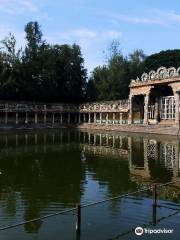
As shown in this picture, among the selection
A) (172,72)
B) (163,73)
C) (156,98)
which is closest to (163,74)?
(163,73)

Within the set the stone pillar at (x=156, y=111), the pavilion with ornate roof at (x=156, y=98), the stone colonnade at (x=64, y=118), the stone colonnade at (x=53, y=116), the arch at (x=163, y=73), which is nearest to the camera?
the pavilion with ornate roof at (x=156, y=98)

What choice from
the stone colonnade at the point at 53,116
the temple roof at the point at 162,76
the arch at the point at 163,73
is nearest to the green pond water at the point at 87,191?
the temple roof at the point at 162,76

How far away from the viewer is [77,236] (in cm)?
1245

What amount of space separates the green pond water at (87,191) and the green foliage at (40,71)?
42459 millimetres

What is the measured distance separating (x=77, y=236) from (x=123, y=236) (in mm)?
1307

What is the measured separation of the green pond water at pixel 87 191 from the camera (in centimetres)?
1314

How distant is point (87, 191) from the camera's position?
61.5ft

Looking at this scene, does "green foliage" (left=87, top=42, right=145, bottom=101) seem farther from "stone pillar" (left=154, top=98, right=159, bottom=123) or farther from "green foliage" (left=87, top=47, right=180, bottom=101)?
"stone pillar" (left=154, top=98, right=159, bottom=123)

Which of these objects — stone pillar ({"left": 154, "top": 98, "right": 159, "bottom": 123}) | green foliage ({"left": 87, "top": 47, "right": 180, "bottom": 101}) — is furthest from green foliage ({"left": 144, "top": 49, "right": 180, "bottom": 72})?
stone pillar ({"left": 154, "top": 98, "right": 159, "bottom": 123})

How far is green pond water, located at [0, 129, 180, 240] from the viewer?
43.1 ft

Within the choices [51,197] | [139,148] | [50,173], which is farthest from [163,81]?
[51,197]

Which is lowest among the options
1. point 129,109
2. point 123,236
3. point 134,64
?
point 123,236

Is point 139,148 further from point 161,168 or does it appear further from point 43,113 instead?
point 43,113

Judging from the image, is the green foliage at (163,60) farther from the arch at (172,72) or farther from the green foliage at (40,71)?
the arch at (172,72)
